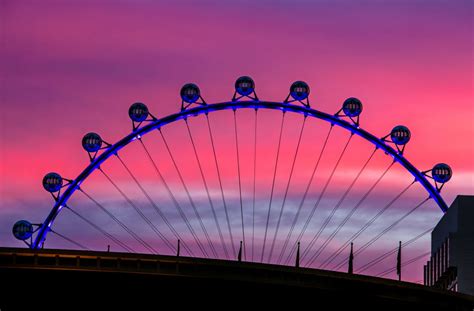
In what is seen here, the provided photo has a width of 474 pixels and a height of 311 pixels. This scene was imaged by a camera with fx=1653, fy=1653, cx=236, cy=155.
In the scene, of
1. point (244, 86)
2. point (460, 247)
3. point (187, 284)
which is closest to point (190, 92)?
point (244, 86)

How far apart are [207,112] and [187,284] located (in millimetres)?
15365

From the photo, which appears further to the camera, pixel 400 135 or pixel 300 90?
pixel 400 135

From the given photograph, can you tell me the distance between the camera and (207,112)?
9331cm

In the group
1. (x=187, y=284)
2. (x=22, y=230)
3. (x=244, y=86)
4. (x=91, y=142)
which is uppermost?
(x=244, y=86)

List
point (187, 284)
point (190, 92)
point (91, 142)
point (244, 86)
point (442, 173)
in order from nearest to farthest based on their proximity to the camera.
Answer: point (187, 284) → point (244, 86) → point (190, 92) → point (91, 142) → point (442, 173)

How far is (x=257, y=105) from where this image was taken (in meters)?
93.1

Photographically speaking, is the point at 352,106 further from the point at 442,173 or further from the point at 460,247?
A: the point at 460,247

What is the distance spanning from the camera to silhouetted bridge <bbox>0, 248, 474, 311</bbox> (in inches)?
2943

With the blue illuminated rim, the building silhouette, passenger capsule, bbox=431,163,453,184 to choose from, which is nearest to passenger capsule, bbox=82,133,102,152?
the blue illuminated rim

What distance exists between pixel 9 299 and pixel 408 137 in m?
24.9

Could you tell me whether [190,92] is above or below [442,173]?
above

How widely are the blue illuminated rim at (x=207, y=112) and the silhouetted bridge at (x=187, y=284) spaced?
31.5ft

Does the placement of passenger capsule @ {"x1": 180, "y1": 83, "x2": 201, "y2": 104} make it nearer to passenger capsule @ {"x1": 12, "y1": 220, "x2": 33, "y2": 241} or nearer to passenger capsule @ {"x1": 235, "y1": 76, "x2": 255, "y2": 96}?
passenger capsule @ {"x1": 235, "y1": 76, "x2": 255, "y2": 96}

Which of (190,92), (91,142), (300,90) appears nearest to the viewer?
(190,92)
